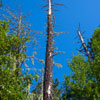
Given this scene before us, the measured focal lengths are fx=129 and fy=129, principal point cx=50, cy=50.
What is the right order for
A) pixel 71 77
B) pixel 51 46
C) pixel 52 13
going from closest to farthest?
pixel 51 46
pixel 52 13
pixel 71 77

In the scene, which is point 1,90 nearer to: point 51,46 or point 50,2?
point 51,46

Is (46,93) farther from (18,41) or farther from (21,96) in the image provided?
(18,41)

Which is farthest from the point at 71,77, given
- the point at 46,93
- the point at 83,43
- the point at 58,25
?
the point at 83,43

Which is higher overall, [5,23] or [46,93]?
[5,23]

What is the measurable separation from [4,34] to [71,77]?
24.9ft

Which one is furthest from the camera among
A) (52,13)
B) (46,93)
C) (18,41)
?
(52,13)

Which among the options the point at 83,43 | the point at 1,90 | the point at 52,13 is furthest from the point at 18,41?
the point at 83,43

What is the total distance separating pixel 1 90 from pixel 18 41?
1742 mm

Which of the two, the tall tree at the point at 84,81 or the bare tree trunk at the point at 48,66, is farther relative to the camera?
the tall tree at the point at 84,81

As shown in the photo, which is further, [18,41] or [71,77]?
[71,77]

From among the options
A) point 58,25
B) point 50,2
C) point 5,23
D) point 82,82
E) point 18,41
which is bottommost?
point 82,82

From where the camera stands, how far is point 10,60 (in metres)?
4.23

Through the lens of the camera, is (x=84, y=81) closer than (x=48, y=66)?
No

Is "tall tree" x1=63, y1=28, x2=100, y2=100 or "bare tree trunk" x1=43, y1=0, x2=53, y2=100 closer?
"bare tree trunk" x1=43, y1=0, x2=53, y2=100
